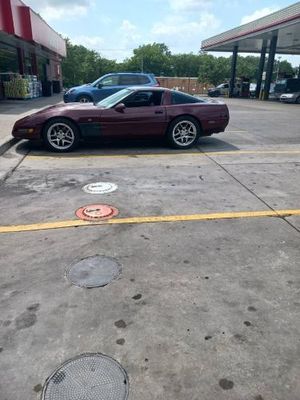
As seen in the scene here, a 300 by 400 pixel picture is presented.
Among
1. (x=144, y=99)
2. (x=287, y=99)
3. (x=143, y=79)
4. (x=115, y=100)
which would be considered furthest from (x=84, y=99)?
(x=287, y=99)

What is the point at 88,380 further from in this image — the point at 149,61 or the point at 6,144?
the point at 149,61

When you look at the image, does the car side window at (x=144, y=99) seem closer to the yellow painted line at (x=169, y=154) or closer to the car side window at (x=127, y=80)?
the yellow painted line at (x=169, y=154)

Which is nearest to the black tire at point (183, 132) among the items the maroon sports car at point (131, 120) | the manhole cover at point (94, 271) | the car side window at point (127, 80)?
the maroon sports car at point (131, 120)

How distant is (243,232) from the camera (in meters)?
4.09

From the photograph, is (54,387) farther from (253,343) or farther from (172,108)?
(172,108)

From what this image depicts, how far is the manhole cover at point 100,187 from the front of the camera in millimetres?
5389

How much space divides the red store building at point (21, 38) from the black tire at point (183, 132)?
1210 centimetres

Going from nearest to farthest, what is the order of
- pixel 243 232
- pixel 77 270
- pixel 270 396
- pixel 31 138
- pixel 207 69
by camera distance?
1. pixel 270 396
2. pixel 77 270
3. pixel 243 232
4. pixel 31 138
5. pixel 207 69

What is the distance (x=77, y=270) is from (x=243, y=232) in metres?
1.93

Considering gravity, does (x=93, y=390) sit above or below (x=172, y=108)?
below

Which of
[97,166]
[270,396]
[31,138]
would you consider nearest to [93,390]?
[270,396]

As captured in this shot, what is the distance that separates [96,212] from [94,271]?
55.8 inches

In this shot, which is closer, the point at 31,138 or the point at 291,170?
the point at 291,170

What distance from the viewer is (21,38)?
64.7ft
